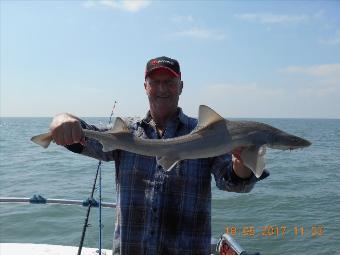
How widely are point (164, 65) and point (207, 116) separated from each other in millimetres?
724

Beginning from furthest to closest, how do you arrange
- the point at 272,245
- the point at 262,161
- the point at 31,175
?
the point at 31,175, the point at 272,245, the point at 262,161

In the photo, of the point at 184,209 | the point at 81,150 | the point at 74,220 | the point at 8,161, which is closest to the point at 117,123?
the point at 81,150

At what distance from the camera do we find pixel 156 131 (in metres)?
3.69

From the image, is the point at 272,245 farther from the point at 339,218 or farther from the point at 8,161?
the point at 8,161

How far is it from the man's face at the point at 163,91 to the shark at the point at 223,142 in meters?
0.58

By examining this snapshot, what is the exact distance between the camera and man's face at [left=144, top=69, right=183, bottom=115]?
11.7ft

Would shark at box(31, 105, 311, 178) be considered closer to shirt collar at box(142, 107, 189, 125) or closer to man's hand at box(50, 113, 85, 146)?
man's hand at box(50, 113, 85, 146)

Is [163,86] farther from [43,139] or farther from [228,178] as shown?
[43,139]

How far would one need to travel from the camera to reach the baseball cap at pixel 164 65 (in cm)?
353

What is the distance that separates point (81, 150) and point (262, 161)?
4.75ft

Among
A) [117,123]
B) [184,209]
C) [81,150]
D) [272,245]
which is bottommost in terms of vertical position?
[272,245]

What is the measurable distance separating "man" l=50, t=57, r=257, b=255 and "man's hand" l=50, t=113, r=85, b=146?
0.22m

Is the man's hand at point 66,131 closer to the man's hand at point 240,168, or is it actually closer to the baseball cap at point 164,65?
the baseball cap at point 164,65

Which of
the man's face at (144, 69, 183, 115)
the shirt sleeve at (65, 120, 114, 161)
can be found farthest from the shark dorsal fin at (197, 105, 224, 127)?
the shirt sleeve at (65, 120, 114, 161)
